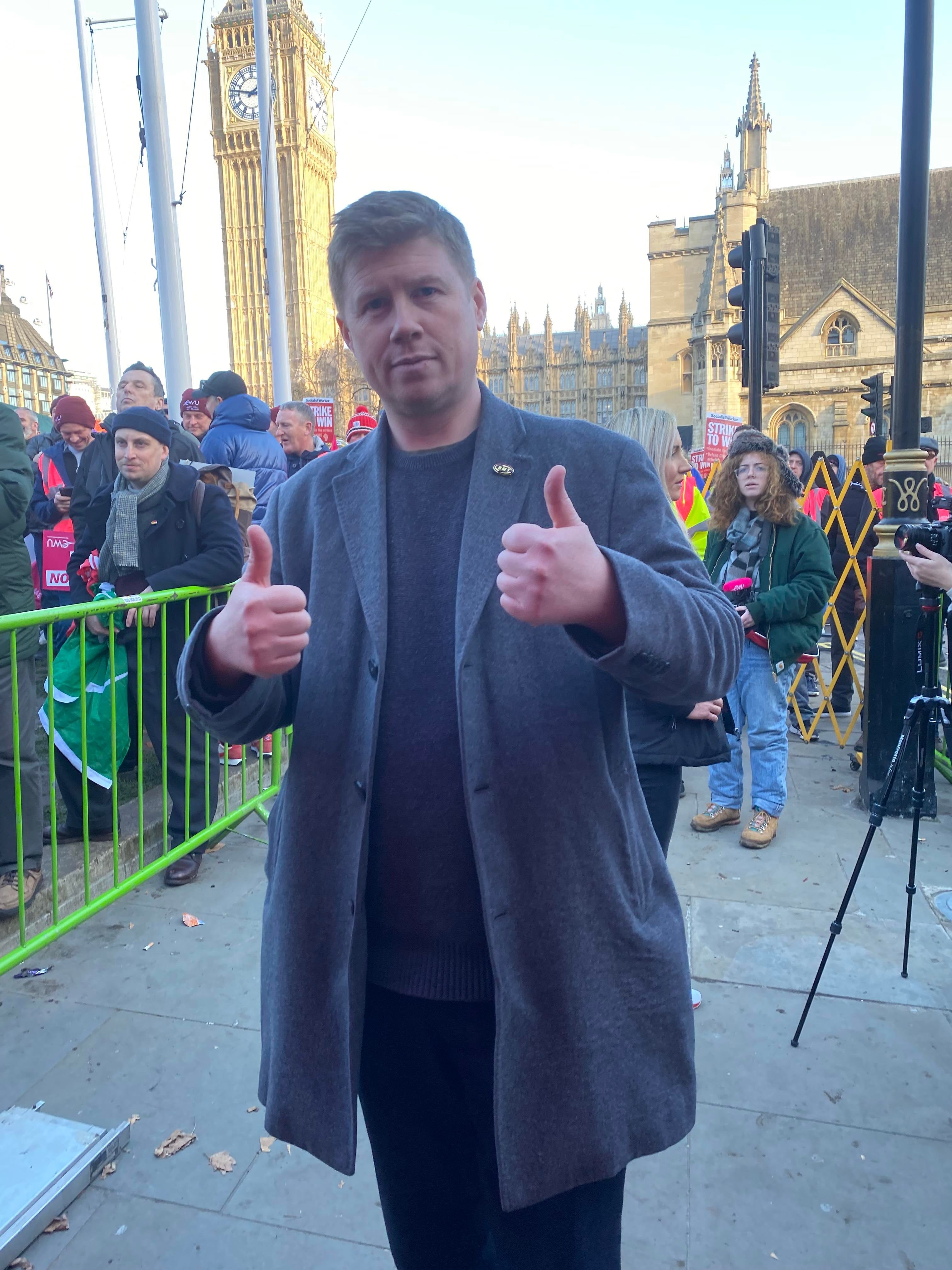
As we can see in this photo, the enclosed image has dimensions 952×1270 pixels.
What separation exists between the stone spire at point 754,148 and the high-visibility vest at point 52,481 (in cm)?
5005

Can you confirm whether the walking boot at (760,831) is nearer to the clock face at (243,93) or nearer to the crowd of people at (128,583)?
the crowd of people at (128,583)

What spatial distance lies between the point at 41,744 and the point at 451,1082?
215 inches

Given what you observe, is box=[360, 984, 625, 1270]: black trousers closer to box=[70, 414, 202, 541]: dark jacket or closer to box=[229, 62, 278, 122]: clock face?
box=[70, 414, 202, 541]: dark jacket

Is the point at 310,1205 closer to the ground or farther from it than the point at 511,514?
closer to the ground

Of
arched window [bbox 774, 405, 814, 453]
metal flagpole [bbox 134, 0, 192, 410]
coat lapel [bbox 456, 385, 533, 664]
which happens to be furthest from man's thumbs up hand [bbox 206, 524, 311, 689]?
arched window [bbox 774, 405, 814, 453]

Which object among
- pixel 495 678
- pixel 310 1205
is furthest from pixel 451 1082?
pixel 310 1205

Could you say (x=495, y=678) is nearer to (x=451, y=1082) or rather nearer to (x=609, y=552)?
(x=609, y=552)

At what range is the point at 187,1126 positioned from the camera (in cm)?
258

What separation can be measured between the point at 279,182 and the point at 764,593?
77513 mm

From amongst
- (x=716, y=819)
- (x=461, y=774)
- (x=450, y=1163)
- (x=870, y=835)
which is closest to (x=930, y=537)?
(x=870, y=835)

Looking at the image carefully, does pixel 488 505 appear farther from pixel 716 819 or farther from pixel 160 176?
pixel 160 176

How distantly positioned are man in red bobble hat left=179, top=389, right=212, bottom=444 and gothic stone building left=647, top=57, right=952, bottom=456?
3899 cm

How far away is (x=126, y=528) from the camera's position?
4250mm

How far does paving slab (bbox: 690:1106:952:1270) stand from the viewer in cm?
211
